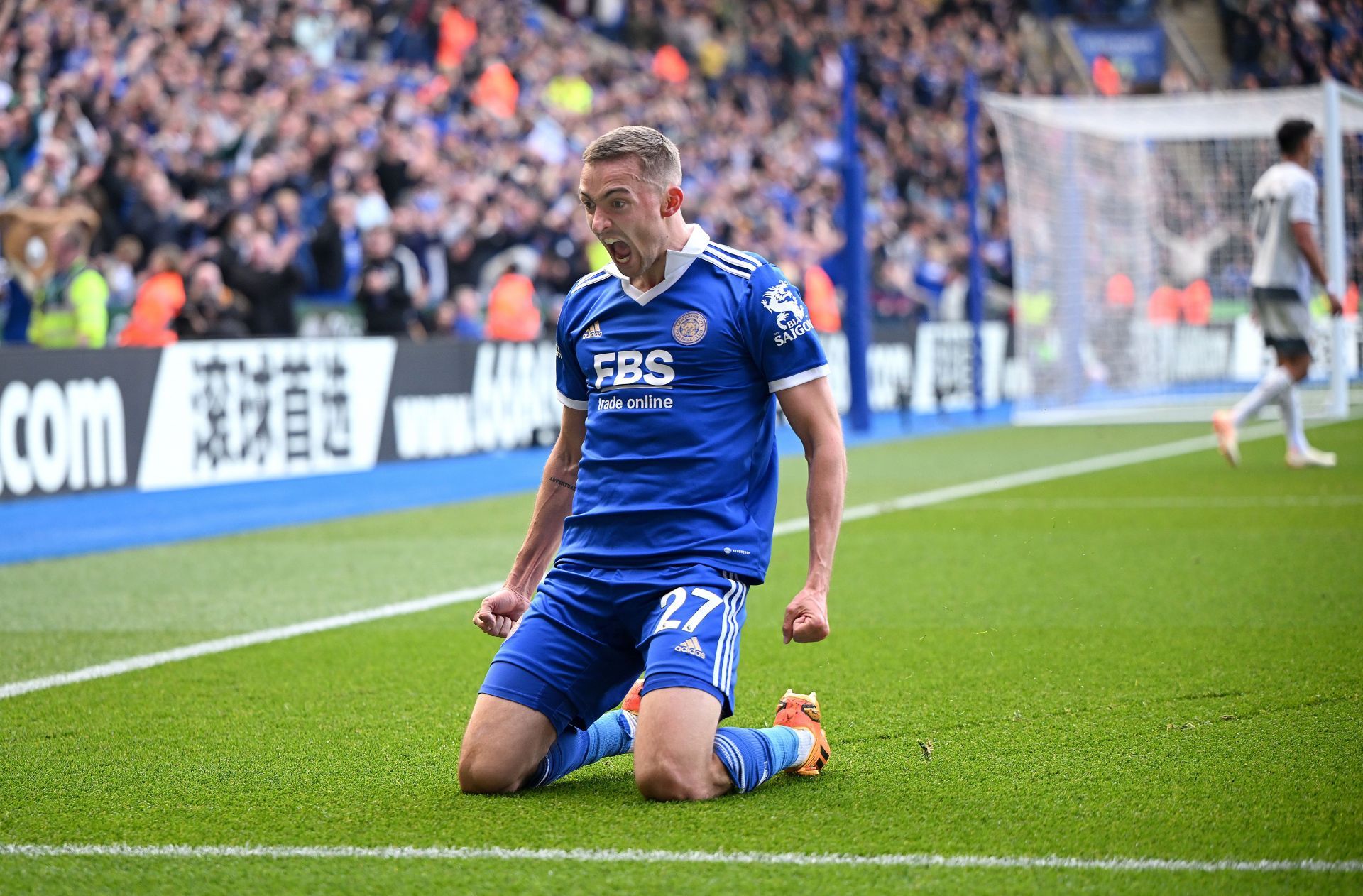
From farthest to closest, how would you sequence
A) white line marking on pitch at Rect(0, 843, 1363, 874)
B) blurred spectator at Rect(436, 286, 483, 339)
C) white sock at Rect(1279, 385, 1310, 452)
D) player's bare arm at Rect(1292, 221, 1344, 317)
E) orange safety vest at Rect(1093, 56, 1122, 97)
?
orange safety vest at Rect(1093, 56, 1122, 97) < blurred spectator at Rect(436, 286, 483, 339) < white sock at Rect(1279, 385, 1310, 452) < player's bare arm at Rect(1292, 221, 1344, 317) < white line marking on pitch at Rect(0, 843, 1363, 874)

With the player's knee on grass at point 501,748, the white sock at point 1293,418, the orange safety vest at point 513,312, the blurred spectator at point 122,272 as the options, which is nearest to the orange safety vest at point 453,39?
the orange safety vest at point 513,312

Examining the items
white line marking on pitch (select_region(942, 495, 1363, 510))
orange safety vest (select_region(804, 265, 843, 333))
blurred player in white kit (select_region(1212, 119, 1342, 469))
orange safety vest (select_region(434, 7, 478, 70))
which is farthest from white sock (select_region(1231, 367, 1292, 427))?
orange safety vest (select_region(434, 7, 478, 70))

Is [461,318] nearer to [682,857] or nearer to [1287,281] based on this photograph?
[1287,281]

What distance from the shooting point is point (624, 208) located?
4266 mm

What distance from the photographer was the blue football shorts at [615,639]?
166 inches

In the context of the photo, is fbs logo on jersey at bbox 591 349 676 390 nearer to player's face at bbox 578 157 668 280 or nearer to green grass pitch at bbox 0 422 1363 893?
player's face at bbox 578 157 668 280

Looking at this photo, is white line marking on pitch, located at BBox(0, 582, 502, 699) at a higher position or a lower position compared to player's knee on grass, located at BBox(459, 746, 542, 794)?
lower

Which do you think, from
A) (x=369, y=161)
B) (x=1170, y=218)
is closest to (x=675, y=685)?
(x=369, y=161)

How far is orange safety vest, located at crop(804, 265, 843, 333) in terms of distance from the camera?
69.0ft

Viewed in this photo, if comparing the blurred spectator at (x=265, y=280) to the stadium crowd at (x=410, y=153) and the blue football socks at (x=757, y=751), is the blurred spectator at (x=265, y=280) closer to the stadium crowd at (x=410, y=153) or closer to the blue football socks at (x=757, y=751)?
the stadium crowd at (x=410, y=153)

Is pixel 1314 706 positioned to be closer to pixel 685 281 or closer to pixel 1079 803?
pixel 1079 803

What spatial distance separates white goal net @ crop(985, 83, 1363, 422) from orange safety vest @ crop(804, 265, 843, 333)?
2.24 meters

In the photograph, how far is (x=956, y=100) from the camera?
3186 centimetres

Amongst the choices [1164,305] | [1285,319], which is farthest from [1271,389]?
[1164,305]
